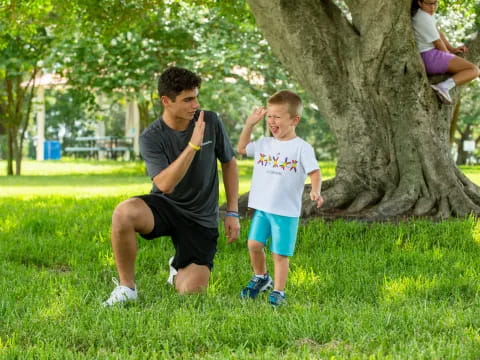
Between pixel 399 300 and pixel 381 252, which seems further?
pixel 381 252

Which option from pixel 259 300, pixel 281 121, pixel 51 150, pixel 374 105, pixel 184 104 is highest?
pixel 374 105

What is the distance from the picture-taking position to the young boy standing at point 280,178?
507cm

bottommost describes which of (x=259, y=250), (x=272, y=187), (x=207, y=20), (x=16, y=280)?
(x=16, y=280)

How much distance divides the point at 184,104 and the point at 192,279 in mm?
1305

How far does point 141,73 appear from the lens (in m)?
21.4

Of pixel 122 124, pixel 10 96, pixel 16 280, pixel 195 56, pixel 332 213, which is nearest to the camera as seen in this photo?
pixel 16 280

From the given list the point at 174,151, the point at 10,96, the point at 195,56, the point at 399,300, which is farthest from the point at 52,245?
the point at 10,96

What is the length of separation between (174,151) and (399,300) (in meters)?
1.93

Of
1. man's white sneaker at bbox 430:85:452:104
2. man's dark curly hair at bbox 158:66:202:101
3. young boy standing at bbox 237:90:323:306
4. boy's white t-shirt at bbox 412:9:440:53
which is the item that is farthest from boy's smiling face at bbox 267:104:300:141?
boy's white t-shirt at bbox 412:9:440:53

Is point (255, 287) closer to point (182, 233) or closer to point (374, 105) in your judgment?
point (182, 233)

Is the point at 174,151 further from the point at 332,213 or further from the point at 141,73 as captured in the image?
the point at 141,73

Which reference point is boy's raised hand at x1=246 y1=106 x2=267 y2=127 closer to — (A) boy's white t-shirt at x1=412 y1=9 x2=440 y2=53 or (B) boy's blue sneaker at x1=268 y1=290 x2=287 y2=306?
(B) boy's blue sneaker at x1=268 y1=290 x2=287 y2=306

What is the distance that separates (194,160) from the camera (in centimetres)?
551

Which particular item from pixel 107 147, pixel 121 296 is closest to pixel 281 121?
pixel 121 296
